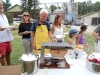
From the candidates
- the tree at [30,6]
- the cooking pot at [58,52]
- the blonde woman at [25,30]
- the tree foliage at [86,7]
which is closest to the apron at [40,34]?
the blonde woman at [25,30]

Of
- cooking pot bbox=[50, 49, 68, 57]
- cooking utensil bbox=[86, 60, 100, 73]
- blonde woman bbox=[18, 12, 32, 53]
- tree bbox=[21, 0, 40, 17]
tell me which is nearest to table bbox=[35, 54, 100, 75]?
cooking utensil bbox=[86, 60, 100, 73]

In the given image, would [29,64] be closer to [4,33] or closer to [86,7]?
[4,33]

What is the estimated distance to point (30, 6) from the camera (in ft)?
96.9

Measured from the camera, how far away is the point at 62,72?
52.3 inches

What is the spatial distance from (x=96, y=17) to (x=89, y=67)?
33.6 meters

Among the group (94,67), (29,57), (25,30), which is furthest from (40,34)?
(94,67)

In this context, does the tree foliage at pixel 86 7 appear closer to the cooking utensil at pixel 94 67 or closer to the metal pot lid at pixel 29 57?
the cooking utensil at pixel 94 67

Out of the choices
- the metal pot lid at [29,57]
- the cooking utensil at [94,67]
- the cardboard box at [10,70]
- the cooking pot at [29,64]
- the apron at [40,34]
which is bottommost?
the cardboard box at [10,70]

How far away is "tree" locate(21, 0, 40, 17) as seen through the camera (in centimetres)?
2922

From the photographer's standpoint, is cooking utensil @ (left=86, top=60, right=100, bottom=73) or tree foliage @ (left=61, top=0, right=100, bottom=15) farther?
tree foliage @ (left=61, top=0, right=100, bottom=15)

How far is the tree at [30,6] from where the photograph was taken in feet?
95.9

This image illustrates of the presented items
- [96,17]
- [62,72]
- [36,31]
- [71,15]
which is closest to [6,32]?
[36,31]

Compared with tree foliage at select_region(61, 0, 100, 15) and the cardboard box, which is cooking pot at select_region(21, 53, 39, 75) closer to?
the cardboard box

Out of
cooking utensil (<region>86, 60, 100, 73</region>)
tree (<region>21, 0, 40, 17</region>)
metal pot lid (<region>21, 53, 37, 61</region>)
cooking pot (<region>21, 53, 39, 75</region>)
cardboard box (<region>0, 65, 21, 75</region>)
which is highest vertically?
tree (<region>21, 0, 40, 17</region>)
